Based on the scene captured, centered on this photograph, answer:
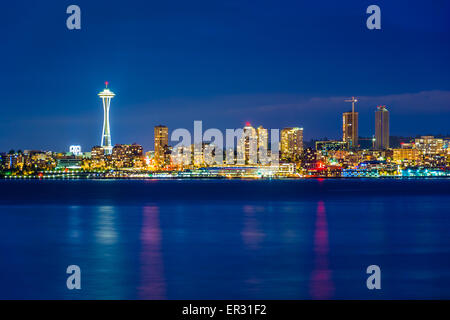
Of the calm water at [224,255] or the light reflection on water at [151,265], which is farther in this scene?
the calm water at [224,255]

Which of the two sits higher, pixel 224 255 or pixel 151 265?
pixel 151 265

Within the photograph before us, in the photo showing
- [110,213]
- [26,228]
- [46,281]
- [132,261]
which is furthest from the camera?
[110,213]

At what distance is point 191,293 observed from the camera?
23.8m

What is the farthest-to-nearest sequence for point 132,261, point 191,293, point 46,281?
point 132,261 → point 46,281 → point 191,293

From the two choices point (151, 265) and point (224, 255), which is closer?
point (151, 265)

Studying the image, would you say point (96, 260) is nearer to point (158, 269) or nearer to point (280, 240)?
point (158, 269)

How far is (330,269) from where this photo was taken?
29.2 m

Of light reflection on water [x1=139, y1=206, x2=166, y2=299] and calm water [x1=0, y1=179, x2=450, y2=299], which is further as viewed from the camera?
calm water [x1=0, y1=179, x2=450, y2=299]
